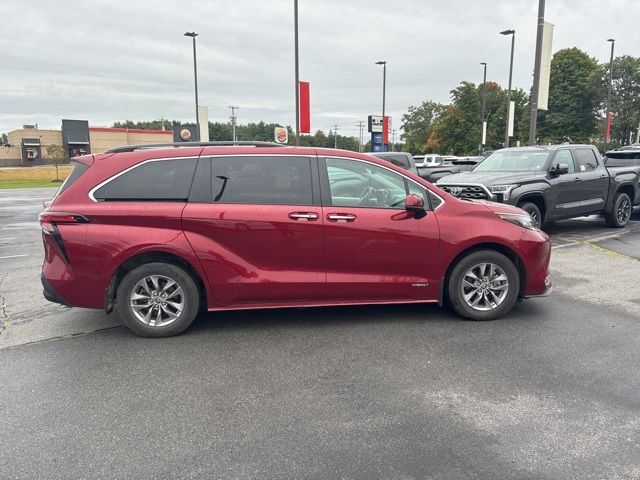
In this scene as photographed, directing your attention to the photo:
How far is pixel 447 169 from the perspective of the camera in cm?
1958

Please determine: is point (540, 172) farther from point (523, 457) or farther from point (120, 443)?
point (120, 443)

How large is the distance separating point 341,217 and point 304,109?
17.9m

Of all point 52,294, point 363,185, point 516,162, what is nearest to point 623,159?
point 516,162

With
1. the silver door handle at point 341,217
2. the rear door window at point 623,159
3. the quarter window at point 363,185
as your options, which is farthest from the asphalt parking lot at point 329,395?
the rear door window at point 623,159

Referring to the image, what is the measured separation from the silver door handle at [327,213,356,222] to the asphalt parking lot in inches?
42.7

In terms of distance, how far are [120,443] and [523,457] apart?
2384 mm

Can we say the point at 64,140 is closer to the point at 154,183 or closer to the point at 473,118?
the point at 473,118

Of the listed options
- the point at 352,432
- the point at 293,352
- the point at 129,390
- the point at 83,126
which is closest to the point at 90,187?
the point at 129,390

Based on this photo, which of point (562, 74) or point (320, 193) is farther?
point (562, 74)

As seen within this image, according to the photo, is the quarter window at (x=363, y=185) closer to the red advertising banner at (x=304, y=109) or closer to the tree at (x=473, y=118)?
the red advertising banner at (x=304, y=109)

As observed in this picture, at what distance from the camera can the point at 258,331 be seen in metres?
4.94

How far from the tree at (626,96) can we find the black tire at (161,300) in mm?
60109

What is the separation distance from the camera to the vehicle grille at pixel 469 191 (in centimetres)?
888

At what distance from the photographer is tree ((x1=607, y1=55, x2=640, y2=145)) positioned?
5300 centimetres
